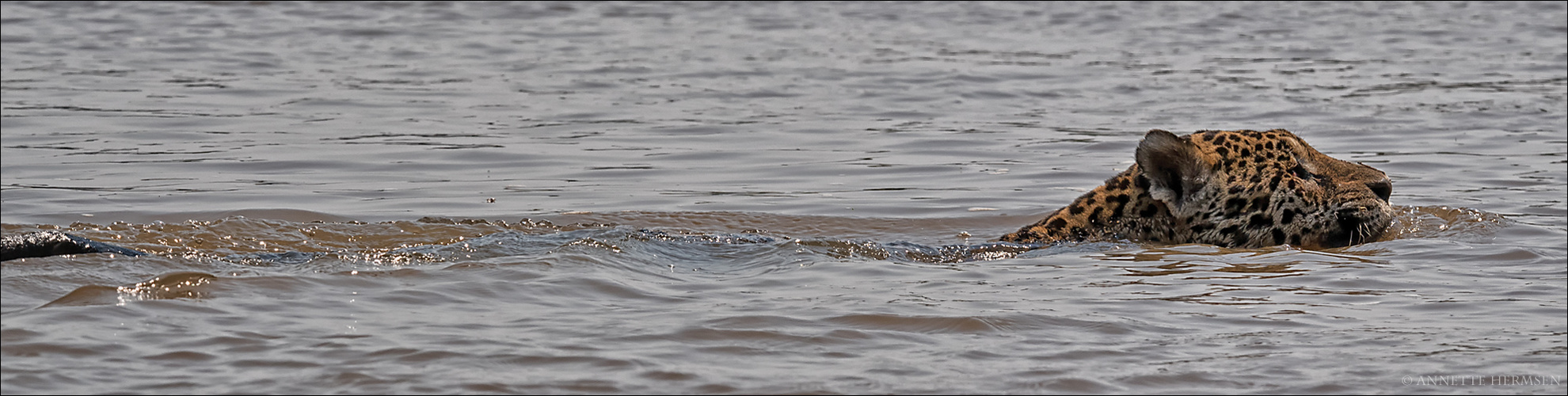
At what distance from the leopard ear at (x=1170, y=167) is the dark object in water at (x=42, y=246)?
4371 millimetres

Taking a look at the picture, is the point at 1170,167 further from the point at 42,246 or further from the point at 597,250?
the point at 42,246

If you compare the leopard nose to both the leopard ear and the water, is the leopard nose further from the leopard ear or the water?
the leopard ear

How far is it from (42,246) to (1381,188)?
570 cm

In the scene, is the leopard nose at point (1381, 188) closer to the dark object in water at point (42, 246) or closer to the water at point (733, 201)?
the water at point (733, 201)

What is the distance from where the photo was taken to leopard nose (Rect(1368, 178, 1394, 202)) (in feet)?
25.7

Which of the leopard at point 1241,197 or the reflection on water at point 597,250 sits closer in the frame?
the reflection on water at point 597,250

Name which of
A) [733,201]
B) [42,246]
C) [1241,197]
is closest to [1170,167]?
[1241,197]

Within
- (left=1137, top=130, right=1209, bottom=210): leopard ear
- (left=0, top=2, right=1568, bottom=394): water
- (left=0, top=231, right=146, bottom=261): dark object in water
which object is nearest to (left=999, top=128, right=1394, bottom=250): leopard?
(left=1137, top=130, right=1209, bottom=210): leopard ear

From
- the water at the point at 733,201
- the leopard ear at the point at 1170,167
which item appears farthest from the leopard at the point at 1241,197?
the water at the point at 733,201

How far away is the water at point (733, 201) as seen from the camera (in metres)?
5.71

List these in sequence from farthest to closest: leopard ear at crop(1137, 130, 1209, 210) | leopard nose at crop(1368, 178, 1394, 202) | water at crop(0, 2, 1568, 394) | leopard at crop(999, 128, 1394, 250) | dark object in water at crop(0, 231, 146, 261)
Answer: leopard nose at crop(1368, 178, 1394, 202)
leopard at crop(999, 128, 1394, 250)
leopard ear at crop(1137, 130, 1209, 210)
dark object in water at crop(0, 231, 146, 261)
water at crop(0, 2, 1568, 394)

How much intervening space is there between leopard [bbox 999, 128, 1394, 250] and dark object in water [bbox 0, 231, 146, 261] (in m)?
4.29

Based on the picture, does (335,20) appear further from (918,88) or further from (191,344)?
(191,344)

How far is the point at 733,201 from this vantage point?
11.1 meters
